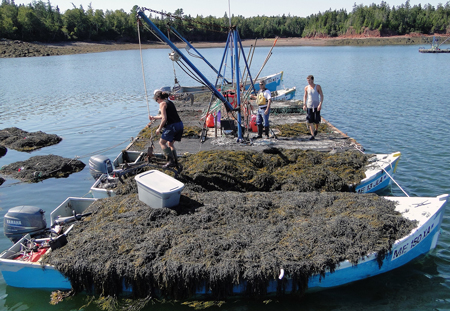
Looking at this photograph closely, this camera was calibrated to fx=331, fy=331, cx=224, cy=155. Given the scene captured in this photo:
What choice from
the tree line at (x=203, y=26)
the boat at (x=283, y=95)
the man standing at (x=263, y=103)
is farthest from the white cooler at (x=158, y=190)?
the tree line at (x=203, y=26)

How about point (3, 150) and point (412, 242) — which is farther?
point (3, 150)

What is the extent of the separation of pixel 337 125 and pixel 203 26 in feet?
256

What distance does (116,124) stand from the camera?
1850 cm

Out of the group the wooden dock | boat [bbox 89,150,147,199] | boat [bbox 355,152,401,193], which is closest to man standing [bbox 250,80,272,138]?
the wooden dock

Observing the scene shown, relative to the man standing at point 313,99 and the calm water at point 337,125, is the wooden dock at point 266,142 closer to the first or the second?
the man standing at point 313,99

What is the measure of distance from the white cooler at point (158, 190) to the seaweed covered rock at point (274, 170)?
1.38 metres

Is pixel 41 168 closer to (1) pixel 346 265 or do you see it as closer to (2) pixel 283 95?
(1) pixel 346 265

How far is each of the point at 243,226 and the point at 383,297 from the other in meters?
2.70

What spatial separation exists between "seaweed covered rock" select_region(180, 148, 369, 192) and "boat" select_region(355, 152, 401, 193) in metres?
0.18

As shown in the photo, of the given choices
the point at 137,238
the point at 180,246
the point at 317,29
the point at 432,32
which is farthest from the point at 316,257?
the point at 317,29

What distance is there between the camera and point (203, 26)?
285ft

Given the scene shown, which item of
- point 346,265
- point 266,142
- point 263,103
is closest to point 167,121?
point 263,103

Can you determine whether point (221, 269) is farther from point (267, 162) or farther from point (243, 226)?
point (267, 162)

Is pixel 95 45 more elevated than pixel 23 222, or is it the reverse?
pixel 95 45
